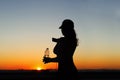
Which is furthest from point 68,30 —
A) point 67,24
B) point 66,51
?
point 66,51

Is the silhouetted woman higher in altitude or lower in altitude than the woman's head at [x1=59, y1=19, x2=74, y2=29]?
lower

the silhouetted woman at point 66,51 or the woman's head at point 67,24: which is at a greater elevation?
the woman's head at point 67,24

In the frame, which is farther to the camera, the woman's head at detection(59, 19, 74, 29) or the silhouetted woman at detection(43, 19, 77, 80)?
the woman's head at detection(59, 19, 74, 29)

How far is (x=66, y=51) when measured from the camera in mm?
7270

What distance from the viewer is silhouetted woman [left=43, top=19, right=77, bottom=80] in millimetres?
7145

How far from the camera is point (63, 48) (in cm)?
726

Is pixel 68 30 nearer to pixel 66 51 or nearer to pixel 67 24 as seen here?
pixel 67 24

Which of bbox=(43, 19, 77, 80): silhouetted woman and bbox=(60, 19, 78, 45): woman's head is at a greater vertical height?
bbox=(60, 19, 78, 45): woman's head

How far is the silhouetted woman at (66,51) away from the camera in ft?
23.4

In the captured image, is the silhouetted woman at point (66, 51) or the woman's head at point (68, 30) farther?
the woman's head at point (68, 30)

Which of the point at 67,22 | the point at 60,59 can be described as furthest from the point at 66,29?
the point at 60,59

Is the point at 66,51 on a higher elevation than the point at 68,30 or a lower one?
lower

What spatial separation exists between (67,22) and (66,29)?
0.14 metres
